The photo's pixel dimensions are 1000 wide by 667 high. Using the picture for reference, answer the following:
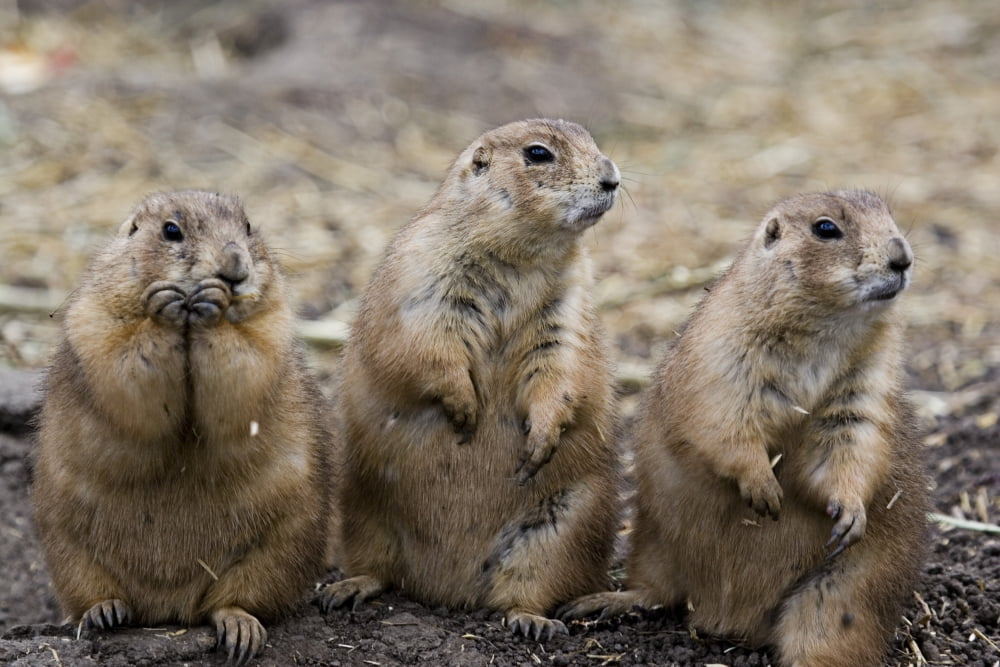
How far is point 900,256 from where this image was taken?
475 cm

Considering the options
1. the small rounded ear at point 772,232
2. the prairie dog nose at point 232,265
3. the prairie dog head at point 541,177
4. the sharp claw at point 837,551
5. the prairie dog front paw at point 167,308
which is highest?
the prairie dog head at point 541,177

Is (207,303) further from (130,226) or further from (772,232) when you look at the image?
(772,232)

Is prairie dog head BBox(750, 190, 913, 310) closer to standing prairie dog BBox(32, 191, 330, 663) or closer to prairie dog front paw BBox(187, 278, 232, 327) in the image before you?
standing prairie dog BBox(32, 191, 330, 663)

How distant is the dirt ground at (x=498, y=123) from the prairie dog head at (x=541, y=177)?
1654 millimetres

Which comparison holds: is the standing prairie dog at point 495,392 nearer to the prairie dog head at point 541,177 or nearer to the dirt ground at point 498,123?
the prairie dog head at point 541,177

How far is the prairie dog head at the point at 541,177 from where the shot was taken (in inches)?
209

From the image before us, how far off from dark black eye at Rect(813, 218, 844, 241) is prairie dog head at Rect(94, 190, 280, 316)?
205 cm

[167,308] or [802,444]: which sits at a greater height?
[167,308]

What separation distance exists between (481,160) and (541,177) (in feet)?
1.06

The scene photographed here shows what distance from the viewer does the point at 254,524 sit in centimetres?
492

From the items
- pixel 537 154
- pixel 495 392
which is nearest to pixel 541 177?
pixel 537 154

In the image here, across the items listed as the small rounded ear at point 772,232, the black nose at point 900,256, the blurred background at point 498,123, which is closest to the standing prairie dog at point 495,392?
the small rounded ear at point 772,232

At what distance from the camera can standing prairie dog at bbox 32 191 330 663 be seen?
14.7 feet

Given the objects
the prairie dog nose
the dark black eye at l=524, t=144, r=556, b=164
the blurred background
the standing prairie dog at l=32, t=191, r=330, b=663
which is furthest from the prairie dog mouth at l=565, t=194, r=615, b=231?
the blurred background
